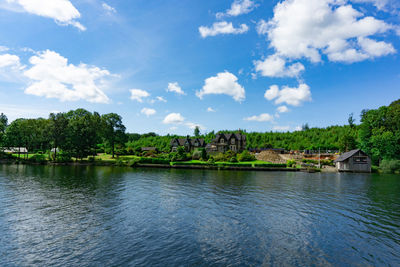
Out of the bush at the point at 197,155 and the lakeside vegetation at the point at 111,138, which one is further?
the bush at the point at 197,155

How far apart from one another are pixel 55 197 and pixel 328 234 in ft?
98.3

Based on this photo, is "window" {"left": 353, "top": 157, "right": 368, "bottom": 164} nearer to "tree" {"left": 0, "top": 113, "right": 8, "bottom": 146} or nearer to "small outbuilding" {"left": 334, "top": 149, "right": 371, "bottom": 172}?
"small outbuilding" {"left": 334, "top": 149, "right": 371, "bottom": 172}

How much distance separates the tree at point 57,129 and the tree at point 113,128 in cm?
1440

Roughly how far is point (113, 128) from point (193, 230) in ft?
270

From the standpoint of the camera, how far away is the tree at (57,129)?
253 feet

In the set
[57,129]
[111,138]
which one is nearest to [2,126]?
[57,129]

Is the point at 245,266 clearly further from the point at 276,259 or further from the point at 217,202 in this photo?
the point at 217,202

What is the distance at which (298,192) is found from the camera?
33969mm

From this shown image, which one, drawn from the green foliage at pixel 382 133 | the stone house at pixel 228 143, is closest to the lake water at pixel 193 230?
the green foliage at pixel 382 133

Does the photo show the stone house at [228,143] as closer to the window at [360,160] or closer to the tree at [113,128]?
the tree at [113,128]

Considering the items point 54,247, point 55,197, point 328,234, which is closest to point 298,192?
point 328,234

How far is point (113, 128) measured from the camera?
9112 centimetres

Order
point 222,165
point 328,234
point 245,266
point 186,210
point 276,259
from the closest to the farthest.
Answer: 1. point 245,266
2. point 276,259
3. point 328,234
4. point 186,210
5. point 222,165

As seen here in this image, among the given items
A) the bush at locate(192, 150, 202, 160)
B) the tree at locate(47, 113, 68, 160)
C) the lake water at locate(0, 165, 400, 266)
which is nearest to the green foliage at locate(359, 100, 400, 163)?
the lake water at locate(0, 165, 400, 266)
